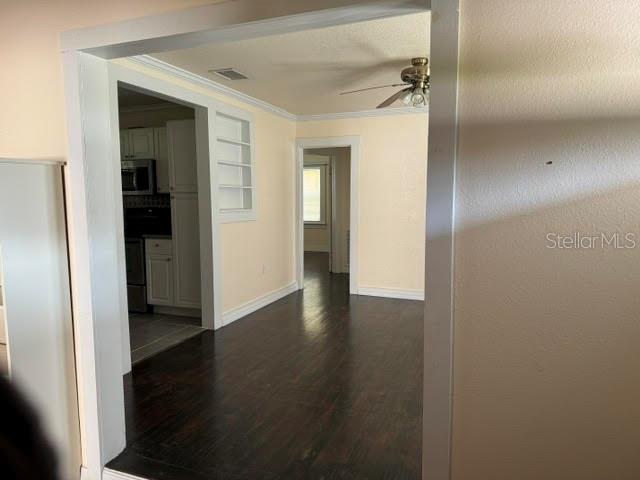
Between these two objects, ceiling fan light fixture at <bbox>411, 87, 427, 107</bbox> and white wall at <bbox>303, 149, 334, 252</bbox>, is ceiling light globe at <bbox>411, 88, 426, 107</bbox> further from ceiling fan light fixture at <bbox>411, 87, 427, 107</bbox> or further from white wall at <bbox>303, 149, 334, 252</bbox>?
white wall at <bbox>303, 149, 334, 252</bbox>

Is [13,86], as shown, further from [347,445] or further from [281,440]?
[347,445]

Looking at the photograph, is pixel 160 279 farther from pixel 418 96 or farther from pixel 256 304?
pixel 418 96

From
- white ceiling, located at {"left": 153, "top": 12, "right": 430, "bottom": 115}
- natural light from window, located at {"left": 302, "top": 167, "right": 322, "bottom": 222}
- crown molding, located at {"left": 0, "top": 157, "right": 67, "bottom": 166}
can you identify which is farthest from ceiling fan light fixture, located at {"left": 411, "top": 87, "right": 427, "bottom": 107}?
natural light from window, located at {"left": 302, "top": 167, "right": 322, "bottom": 222}

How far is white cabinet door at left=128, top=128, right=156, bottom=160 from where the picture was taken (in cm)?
468

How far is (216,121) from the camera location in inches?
166

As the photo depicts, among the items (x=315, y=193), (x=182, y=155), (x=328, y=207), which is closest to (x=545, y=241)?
(x=182, y=155)

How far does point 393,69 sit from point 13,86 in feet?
8.61

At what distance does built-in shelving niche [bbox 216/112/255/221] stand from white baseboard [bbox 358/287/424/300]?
6.13 ft

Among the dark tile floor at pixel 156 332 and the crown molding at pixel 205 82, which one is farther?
the dark tile floor at pixel 156 332

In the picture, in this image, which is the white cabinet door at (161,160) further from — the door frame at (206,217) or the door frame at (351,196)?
the door frame at (351,196)

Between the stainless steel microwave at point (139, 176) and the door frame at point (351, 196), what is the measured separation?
1965 mm

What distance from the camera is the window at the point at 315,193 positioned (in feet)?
32.0

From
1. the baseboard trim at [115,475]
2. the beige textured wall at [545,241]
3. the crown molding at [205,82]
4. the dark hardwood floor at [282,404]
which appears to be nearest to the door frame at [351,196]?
the crown molding at [205,82]

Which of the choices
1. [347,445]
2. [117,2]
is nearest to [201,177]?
[117,2]
